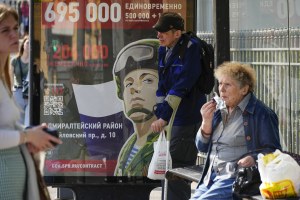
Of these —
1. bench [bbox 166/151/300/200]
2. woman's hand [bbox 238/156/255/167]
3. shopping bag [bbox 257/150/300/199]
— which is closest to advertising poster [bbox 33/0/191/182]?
bench [bbox 166/151/300/200]

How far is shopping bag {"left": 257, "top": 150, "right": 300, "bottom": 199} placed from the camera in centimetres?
502

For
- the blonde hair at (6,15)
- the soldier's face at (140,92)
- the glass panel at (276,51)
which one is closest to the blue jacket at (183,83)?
the soldier's face at (140,92)

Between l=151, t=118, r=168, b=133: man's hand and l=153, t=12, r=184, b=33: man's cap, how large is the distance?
0.68 metres

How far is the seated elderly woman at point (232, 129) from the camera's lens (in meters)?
5.57

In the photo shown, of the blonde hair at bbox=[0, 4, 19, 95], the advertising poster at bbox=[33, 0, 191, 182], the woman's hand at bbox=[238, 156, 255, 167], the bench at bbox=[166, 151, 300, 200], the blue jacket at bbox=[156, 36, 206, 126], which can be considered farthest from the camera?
the advertising poster at bbox=[33, 0, 191, 182]

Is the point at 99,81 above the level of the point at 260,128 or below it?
above

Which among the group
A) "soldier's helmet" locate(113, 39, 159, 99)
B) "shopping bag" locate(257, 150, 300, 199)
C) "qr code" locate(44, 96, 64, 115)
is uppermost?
"soldier's helmet" locate(113, 39, 159, 99)

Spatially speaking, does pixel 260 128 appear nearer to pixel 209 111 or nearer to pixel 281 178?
pixel 209 111

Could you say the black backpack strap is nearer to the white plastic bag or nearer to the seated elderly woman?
the white plastic bag

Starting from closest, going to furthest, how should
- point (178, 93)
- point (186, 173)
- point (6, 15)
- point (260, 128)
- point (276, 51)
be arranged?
point (6, 15) → point (260, 128) → point (186, 173) → point (178, 93) → point (276, 51)

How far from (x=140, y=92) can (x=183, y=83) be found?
2.05ft

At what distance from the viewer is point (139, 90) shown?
7.25 m

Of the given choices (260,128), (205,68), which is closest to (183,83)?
(205,68)

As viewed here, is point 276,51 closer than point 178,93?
No
